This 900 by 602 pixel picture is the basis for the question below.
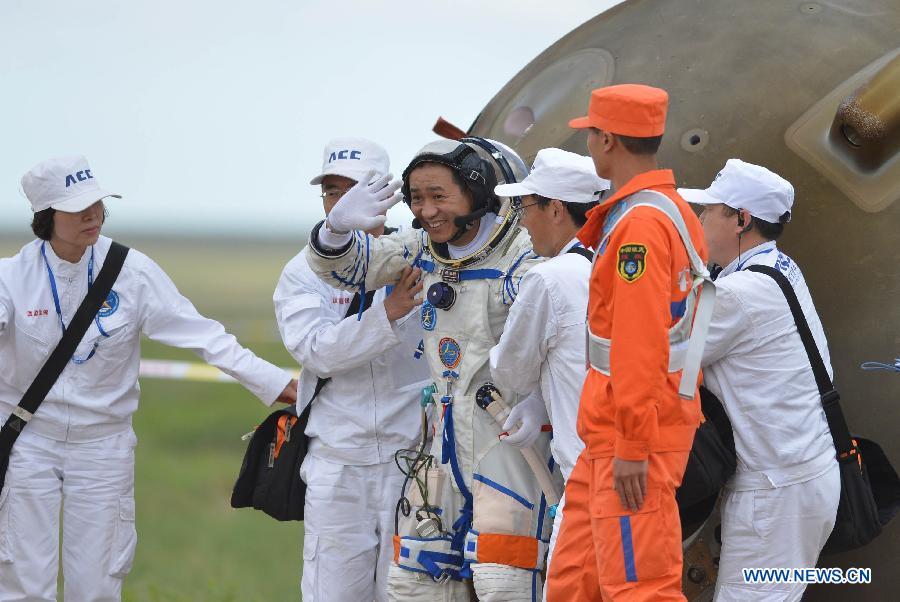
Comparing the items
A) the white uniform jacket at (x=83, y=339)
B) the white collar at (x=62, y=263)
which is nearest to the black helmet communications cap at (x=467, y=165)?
the white uniform jacket at (x=83, y=339)

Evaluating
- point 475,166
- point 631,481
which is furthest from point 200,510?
point 631,481

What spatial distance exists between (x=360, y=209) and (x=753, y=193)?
57.2 inches

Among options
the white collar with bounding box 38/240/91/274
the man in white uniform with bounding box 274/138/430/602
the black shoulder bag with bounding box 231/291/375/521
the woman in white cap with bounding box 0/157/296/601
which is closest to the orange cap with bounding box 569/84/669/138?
the man in white uniform with bounding box 274/138/430/602

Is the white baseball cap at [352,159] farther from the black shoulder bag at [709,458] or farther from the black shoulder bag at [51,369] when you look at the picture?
the black shoulder bag at [709,458]

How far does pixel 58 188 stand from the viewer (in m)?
6.32

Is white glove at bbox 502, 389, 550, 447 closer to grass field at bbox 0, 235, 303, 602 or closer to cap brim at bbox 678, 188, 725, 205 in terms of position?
cap brim at bbox 678, 188, 725, 205

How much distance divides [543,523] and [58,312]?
96.8 inches

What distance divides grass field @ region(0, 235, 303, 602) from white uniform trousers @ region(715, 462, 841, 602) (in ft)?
12.9

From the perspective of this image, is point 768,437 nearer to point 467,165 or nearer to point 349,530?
point 467,165

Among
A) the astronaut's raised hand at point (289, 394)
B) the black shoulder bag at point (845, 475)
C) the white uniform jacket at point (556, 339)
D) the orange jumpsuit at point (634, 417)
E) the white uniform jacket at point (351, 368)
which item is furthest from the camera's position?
the astronaut's raised hand at point (289, 394)

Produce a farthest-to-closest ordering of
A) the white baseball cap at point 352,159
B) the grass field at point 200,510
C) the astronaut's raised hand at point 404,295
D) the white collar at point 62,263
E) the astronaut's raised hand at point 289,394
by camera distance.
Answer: the grass field at point 200,510 → the astronaut's raised hand at point 289,394 → the white collar at point 62,263 → the white baseball cap at point 352,159 → the astronaut's raised hand at point 404,295

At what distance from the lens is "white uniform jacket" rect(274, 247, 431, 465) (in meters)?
5.91

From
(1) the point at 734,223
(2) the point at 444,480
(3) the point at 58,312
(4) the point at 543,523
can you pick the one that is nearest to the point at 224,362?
(3) the point at 58,312

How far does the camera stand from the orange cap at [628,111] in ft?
14.6
